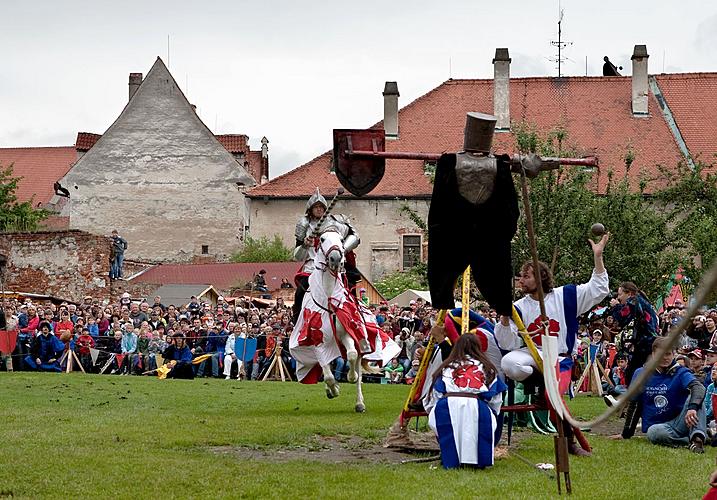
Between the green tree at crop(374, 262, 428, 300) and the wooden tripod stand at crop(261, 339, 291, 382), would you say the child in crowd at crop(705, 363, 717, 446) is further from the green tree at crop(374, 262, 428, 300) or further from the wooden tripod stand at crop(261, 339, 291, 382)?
the green tree at crop(374, 262, 428, 300)

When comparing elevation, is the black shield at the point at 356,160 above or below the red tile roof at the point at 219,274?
above

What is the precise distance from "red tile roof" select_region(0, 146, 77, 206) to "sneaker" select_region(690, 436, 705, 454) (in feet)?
223

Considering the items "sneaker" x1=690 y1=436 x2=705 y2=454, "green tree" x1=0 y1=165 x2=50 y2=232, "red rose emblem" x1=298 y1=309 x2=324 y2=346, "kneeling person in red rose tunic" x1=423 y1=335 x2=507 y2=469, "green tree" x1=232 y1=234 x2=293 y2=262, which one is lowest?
"sneaker" x1=690 y1=436 x2=705 y2=454

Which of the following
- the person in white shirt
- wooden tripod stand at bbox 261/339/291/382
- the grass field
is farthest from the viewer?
the person in white shirt

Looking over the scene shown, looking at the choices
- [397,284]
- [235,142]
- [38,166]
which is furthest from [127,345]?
[38,166]

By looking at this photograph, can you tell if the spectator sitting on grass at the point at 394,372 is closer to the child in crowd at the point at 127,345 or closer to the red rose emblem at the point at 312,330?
the child in crowd at the point at 127,345

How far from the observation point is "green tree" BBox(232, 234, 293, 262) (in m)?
54.0

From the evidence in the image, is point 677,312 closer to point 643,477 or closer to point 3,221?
point 643,477

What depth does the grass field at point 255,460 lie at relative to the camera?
8.93 meters

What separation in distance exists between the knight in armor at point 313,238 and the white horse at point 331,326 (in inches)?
8.1

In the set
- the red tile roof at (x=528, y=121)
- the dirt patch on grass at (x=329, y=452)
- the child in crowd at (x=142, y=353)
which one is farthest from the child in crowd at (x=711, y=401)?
the red tile roof at (x=528, y=121)

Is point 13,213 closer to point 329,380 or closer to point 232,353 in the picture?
point 232,353

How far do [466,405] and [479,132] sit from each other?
240 centimetres

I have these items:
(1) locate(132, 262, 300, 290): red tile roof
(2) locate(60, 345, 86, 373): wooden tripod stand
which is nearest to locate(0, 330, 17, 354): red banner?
(2) locate(60, 345, 86, 373): wooden tripod stand
